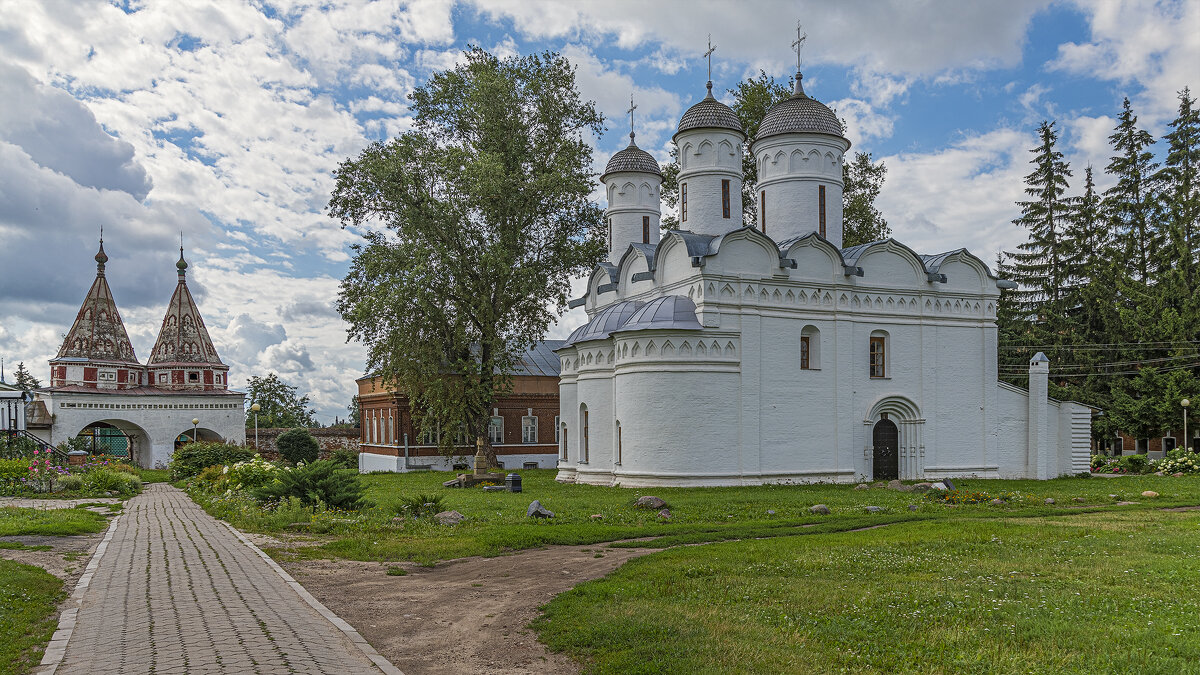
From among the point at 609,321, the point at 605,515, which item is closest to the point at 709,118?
the point at 609,321

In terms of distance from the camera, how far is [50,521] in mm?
14320

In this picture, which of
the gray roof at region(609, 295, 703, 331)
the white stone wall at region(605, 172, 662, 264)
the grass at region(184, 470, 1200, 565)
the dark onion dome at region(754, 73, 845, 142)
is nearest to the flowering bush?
the grass at region(184, 470, 1200, 565)

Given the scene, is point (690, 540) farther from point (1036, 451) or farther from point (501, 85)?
point (501, 85)

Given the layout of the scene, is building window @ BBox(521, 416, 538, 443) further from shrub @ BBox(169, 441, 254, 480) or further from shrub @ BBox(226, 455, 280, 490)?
shrub @ BBox(226, 455, 280, 490)

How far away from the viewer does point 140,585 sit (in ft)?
29.6

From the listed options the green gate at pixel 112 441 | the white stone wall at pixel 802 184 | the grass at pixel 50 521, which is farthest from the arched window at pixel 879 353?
the green gate at pixel 112 441

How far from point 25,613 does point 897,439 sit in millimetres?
22912

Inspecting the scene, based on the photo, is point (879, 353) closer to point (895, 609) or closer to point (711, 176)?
point (711, 176)

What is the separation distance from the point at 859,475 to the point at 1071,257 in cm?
2496

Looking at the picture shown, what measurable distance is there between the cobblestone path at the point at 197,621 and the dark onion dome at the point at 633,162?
21351 millimetres

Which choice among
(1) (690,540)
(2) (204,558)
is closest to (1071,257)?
(1) (690,540)

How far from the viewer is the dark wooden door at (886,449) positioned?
1000 inches

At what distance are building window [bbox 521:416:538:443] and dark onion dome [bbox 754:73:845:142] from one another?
53.7ft

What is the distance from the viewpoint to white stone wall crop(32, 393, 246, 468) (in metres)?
37.3
